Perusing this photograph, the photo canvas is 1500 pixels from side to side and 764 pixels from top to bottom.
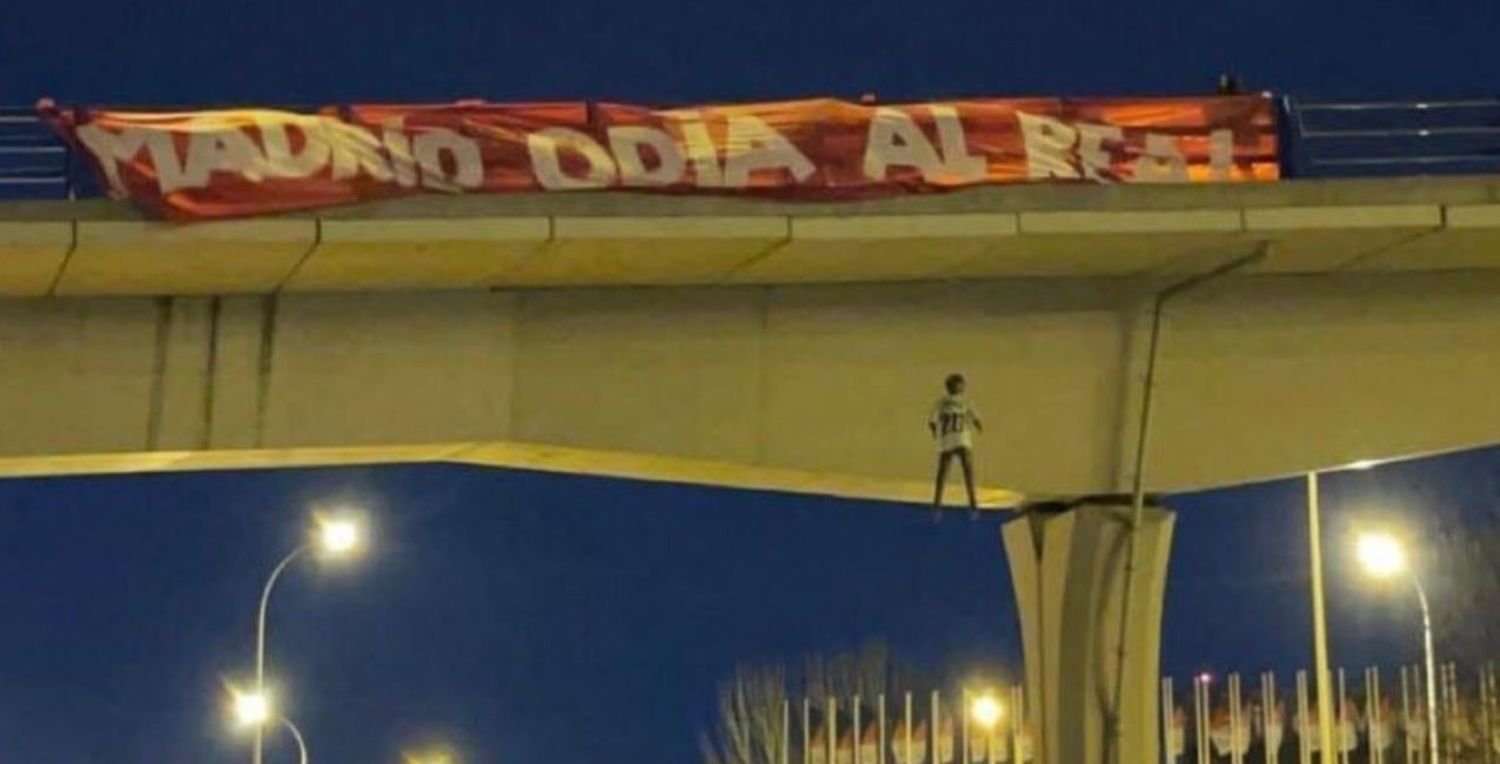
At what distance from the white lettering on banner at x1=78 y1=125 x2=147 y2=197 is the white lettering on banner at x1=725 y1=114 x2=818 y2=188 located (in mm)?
4293

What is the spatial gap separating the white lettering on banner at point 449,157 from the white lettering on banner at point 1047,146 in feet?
14.0

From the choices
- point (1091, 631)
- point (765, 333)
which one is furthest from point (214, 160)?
point (1091, 631)

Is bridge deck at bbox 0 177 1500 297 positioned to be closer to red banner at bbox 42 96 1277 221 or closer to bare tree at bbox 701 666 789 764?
red banner at bbox 42 96 1277 221

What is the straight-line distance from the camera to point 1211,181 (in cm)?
2136

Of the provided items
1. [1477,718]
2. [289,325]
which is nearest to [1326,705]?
[289,325]

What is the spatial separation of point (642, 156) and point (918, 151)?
215cm

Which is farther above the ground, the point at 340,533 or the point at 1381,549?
the point at 1381,549

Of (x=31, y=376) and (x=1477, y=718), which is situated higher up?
(x=1477, y=718)

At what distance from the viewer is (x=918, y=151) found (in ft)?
67.7

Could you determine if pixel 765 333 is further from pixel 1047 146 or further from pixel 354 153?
pixel 354 153

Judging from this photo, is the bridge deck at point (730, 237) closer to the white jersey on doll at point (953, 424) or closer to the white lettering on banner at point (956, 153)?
the white lettering on banner at point (956, 153)

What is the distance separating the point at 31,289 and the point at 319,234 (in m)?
2.43

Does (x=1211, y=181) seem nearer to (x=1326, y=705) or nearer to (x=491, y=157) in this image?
(x=491, y=157)

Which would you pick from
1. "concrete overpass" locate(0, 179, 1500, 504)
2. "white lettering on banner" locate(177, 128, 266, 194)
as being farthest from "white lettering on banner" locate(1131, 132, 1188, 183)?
"white lettering on banner" locate(177, 128, 266, 194)
